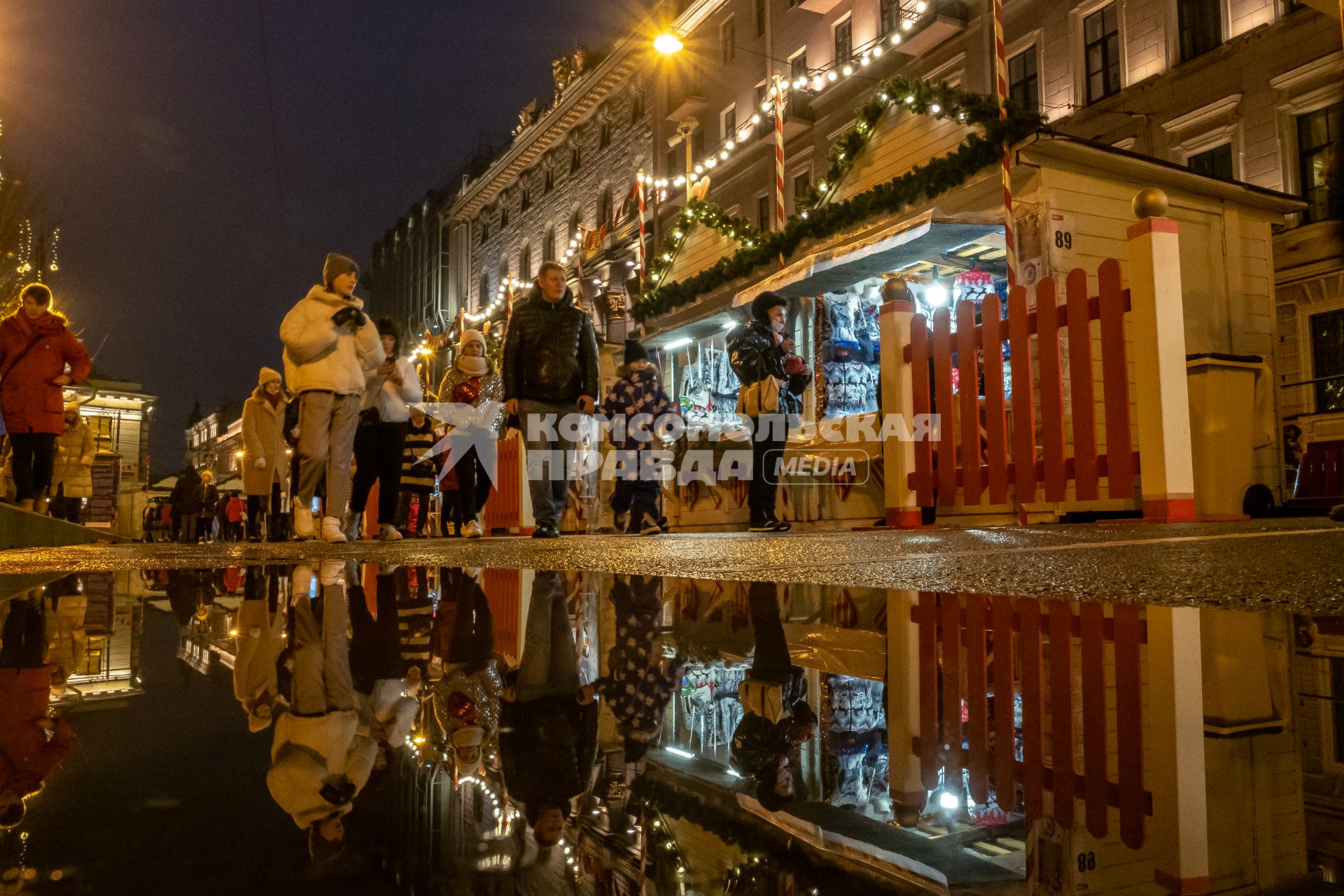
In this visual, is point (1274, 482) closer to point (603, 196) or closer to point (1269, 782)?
point (1269, 782)

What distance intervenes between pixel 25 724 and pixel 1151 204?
17.6ft

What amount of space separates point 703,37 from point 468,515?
2223 cm

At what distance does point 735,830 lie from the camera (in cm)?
61

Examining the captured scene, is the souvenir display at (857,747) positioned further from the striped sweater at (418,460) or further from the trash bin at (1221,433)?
the striped sweater at (418,460)

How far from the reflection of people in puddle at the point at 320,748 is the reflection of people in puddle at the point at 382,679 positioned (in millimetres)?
14

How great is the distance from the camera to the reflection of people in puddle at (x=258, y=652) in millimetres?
1065

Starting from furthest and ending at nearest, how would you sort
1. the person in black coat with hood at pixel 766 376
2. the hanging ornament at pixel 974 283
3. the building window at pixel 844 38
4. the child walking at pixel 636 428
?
the building window at pixel 844 38
the hanging ornament at pixel 974 283
the child walking at pixel 636 428
the person in black coat with hood at pixel 766 376

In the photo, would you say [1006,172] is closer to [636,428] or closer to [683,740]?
[636,428]

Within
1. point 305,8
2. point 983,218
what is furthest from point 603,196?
point 983,218

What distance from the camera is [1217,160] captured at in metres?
16.4

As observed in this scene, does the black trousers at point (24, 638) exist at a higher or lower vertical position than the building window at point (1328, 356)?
lower

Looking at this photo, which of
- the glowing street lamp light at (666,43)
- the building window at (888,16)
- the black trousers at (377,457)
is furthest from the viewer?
the building window at (888,16)

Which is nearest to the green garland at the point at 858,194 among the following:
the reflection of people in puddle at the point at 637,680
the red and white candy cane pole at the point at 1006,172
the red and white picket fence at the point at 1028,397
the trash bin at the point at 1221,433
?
the red and white candy cane pole at the point at 1006,172

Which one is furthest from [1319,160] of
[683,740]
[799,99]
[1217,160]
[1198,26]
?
[683,740]
